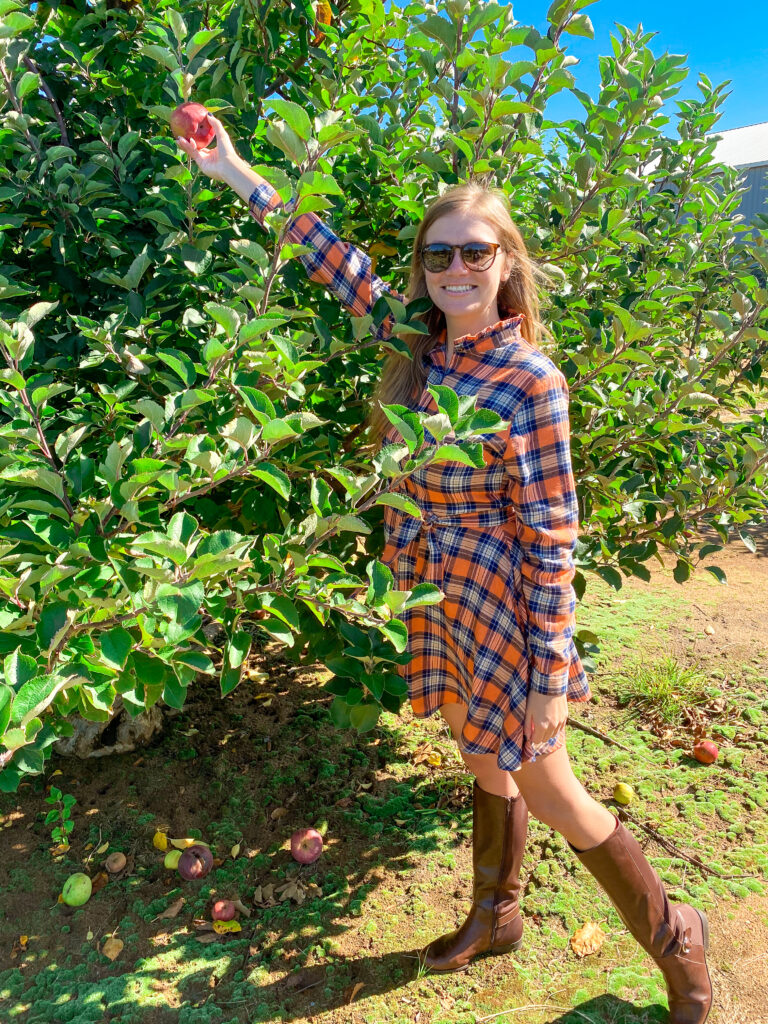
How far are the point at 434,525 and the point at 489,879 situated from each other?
95cm

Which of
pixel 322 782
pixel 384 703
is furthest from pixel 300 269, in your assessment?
pixel 322 782

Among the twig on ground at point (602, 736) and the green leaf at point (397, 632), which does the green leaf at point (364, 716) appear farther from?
the twig on ground at point (602, 736)

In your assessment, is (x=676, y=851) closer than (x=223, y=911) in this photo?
No

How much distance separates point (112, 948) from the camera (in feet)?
6.66

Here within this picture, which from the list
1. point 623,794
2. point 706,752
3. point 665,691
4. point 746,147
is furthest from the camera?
point 746,147

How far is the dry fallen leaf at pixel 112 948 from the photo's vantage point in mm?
2023

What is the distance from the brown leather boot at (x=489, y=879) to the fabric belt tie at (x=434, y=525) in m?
0.64

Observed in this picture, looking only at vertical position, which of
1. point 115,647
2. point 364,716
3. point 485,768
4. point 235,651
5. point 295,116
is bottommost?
point 485,768

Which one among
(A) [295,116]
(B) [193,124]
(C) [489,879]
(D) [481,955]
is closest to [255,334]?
(A) [295,116]

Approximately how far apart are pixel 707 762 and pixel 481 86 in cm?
235

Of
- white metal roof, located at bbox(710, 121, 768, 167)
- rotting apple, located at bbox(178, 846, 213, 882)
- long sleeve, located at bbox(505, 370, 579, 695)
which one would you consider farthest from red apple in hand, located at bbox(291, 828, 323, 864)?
white metal roof, located at bbox(710, 121, 768, 167)

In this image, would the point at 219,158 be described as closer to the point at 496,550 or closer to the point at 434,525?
the point at 434,525

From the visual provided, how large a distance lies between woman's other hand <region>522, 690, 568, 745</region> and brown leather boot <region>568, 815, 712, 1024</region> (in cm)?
36

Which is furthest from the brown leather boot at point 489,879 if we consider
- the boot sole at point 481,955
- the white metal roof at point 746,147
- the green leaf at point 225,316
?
the white metal roof at point 746,147
